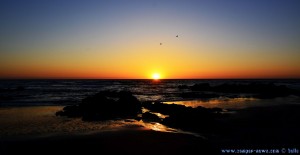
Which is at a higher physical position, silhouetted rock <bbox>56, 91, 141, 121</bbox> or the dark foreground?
silhouetted rock <bbox>56, 91, 141, 121</bbox>

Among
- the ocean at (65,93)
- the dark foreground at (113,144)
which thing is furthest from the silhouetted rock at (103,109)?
the ocean at (65,93)

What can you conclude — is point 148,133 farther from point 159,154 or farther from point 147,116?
point 147,116

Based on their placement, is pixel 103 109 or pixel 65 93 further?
pixel 65 93

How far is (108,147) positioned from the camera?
1166cm

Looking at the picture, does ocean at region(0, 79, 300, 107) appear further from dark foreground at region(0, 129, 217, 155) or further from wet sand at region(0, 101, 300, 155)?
dark foreground at region(0, 129, 217, 155)

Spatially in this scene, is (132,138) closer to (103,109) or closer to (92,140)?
(92,140)

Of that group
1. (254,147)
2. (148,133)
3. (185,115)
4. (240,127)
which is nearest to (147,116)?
(185,115)

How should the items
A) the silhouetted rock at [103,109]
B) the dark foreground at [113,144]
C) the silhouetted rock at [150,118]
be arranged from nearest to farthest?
the dark foreground at [113,144] → the silhouetted rock at [150,118] → the silhouetted rock at [103,109]

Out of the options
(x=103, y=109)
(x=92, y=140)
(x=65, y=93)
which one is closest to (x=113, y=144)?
(x=92, y=140)

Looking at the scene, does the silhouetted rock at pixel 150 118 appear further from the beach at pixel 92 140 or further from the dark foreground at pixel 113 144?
the dark foreground at pixel 113 144

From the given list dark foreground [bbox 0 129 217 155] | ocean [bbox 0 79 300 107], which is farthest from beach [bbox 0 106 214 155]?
ocean [bbox 0 79 300 107]

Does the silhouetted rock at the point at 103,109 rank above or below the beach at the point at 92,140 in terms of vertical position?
above

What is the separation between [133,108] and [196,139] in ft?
41.3

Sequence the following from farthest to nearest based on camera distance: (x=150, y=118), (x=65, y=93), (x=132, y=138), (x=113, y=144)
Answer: (x=65, y=93)
(x=150, y=118)
(x=132, y=138)
(x=113, y=144)
